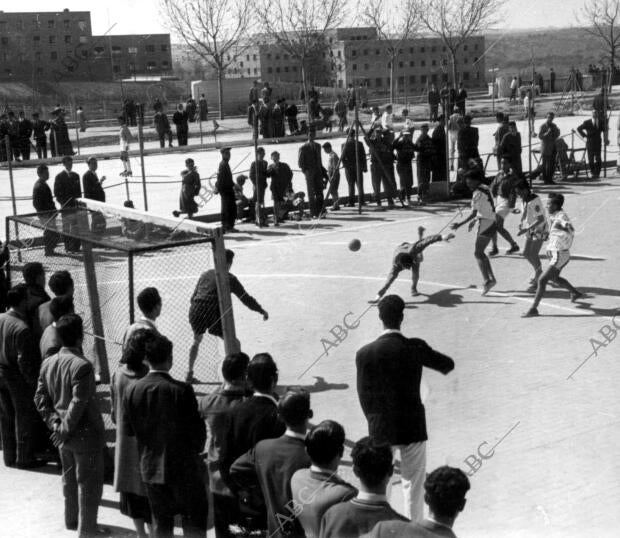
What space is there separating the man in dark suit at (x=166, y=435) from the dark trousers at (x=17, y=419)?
249cm

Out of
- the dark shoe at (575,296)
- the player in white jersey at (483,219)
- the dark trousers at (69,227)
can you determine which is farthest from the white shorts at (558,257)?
the dark trousers at (69,227)

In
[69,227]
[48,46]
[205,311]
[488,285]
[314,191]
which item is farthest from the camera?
[48,46]

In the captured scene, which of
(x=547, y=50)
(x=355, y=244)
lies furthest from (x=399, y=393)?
(x=547, y=50)

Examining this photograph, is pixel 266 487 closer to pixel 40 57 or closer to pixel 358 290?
pixel 358 290

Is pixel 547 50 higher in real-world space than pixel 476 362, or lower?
higher

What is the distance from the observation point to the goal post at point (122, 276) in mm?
8797

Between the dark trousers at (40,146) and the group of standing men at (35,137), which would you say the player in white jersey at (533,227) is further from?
the dark trousers at (40,146)

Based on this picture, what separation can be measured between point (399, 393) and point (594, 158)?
21.2 meters

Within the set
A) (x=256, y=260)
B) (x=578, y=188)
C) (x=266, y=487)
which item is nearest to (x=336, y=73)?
(x=578, y=188)

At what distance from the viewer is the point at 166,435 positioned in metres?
6.63

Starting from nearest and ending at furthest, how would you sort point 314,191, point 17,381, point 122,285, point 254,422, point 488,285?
point 254,422, point 17,381, point 488,285, point 122,285, point 314,191

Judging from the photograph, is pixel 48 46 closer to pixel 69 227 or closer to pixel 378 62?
pixel 378 62

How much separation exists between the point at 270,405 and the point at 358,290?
9.09 m

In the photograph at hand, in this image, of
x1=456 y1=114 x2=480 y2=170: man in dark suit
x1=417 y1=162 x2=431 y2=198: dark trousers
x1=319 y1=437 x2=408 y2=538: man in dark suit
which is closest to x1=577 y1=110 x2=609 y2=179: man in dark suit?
x1=456 y1=114 x2=480 y2=170: man in dark suit
